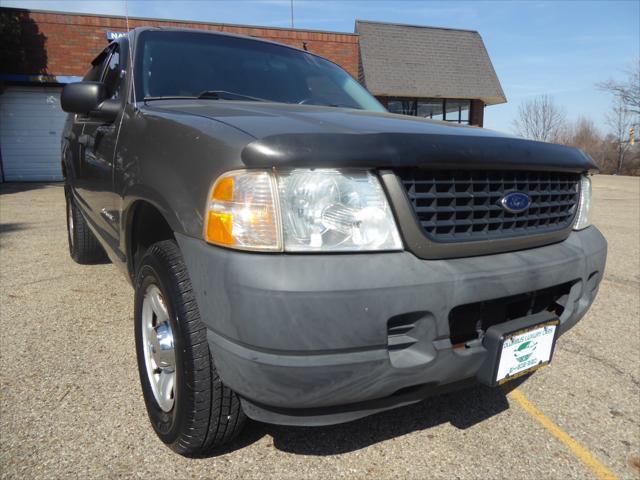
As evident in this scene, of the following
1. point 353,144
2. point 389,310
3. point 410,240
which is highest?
point 353,144

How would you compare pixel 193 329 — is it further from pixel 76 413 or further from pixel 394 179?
pixel 76 413

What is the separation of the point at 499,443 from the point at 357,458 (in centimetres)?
62

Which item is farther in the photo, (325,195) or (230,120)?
(230,120)

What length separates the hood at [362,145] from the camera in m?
1.41

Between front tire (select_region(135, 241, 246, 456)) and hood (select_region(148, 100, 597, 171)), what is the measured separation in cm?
56

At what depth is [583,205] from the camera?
2.24m

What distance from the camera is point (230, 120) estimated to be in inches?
67.4

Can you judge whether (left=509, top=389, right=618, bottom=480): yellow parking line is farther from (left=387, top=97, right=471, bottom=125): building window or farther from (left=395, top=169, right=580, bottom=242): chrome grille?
(left=387, top=97, right=471, bottom=125): building window

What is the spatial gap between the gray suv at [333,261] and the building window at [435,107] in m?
17.3

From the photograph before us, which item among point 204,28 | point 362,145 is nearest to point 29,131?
point 204,28

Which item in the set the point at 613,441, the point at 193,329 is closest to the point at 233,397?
the point at 193,329

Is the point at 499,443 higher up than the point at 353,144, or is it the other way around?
the point at 353,144

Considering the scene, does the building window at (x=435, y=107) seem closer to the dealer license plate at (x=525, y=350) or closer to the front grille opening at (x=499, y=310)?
the front grille opening at (x=499, y=310)

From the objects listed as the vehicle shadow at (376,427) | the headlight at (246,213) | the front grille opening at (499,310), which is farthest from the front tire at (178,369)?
the front grille opening at (499,310)
